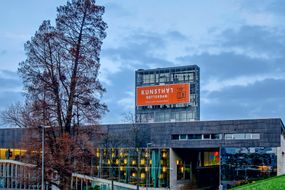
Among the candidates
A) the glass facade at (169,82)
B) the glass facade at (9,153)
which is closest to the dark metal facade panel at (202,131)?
the glass facade at (9,153)

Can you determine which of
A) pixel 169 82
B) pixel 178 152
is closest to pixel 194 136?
pixel 178 152

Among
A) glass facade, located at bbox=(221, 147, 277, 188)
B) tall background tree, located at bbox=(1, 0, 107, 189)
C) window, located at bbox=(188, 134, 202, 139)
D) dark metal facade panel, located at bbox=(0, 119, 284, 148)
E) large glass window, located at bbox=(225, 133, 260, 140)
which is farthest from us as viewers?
window, located at bbox=(188, 134, 202, 139)

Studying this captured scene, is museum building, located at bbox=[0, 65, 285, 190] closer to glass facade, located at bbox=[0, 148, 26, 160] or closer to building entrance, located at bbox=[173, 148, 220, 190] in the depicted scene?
building entrance, located at bbox=[173, 148, 220, 190]

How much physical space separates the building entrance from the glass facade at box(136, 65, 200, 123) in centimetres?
942

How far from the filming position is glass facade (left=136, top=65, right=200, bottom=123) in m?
76.1

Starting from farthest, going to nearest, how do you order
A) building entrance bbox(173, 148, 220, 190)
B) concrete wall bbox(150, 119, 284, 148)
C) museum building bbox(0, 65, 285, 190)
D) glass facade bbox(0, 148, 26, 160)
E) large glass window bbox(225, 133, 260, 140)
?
glass facade bbox(0, 148, 26, 160)
building entrance bbox(173, 148, 220, 190)
large glass window bbox(225, 133, 260, 140)
museum building bbox(0, 65, 285, 190)
concrete wall bbox(150, 119, 284, 148)

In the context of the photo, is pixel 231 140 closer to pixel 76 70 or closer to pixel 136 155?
pixel 136 155

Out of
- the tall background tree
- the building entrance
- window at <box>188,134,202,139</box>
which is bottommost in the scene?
the building entrance

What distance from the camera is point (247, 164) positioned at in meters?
52.8

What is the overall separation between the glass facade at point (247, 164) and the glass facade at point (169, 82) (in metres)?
22.0

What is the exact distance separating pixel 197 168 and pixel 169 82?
20533mm

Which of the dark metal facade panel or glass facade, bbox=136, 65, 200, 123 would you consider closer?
the dark metal facade panel

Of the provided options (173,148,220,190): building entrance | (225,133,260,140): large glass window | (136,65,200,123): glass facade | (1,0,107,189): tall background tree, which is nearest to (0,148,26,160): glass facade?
Result: (136,65,200,123): glass facade

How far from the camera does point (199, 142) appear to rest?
5506 centimetres
